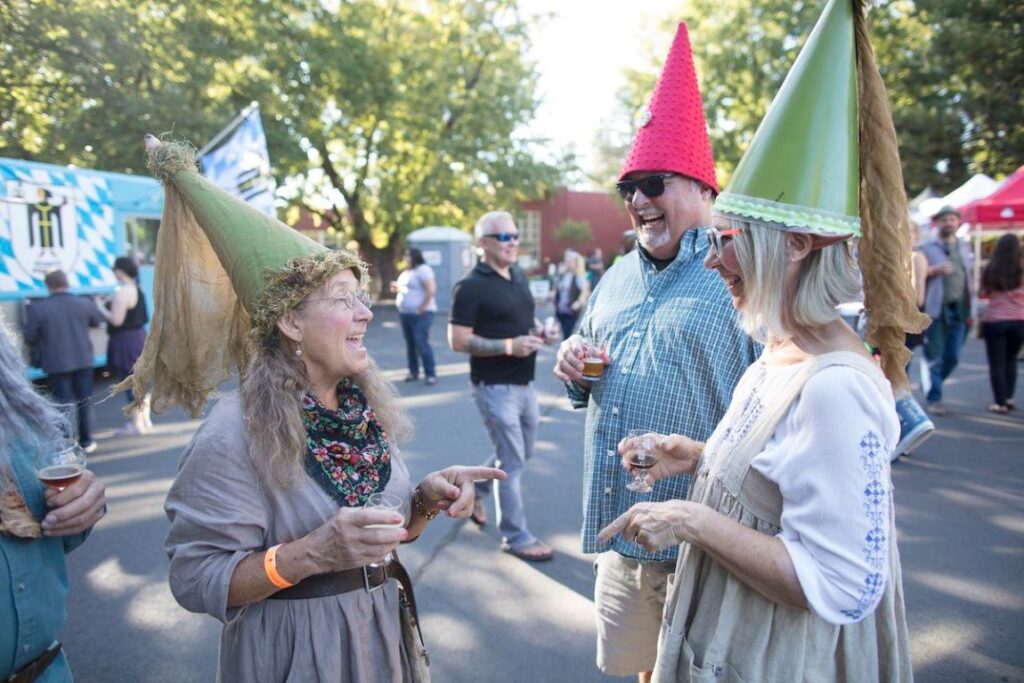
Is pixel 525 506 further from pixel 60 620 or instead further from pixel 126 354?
pixel 126 354

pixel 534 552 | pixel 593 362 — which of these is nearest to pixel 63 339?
pixel 534 552

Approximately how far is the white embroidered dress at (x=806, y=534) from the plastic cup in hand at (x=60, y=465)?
5.30ft

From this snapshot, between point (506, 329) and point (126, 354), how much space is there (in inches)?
208

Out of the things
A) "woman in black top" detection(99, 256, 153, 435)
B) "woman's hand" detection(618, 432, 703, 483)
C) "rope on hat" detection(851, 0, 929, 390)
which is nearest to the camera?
"rope on hat" detection(851, 0, 929, 390)

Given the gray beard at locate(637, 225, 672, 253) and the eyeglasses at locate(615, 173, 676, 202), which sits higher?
the eyeglasses at locate(615, 173, 676, 202)

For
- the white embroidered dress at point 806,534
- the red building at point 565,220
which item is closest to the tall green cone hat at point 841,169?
the white embroidered dress at point 806,534

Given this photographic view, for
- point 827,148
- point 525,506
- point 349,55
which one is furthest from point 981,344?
point 349,55

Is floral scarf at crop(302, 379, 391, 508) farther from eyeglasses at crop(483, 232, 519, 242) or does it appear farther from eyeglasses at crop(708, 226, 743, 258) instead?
eyeglasses at crop(483, 232, 519, 242)

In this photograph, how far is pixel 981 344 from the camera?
1291 centimetres

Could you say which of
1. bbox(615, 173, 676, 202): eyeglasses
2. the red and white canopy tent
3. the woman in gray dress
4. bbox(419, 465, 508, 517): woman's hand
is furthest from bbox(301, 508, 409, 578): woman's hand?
the red and white canopy tent

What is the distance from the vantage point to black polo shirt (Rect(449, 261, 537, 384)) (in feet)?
14.6

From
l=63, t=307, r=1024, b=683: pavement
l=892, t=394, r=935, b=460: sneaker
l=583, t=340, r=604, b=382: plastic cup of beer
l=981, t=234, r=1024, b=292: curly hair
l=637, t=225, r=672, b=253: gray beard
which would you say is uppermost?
l=637, t=225, r=672, b=253: gray beard

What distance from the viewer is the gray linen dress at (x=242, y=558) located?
161 centimetres

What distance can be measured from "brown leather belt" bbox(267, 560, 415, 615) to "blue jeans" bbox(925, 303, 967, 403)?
7.48 metres
